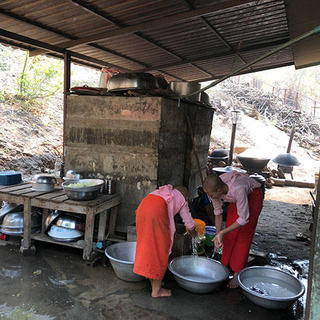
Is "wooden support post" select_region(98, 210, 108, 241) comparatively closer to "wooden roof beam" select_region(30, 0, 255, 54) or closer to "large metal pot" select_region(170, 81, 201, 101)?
"large metal pot" select_region(170, 81, 201, 101)

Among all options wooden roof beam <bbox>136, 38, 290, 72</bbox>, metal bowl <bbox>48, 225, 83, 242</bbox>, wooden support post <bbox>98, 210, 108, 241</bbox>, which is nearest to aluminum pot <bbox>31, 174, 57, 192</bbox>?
metal bowl <bbox>48, 225, 83, 242</bbox>

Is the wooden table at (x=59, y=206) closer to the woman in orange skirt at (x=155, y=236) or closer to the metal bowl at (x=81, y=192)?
the metal bowl at (x=81, y=192)

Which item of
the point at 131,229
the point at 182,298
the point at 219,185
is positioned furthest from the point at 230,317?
the point at 131,229

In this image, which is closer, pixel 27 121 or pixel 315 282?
pixel 315 282

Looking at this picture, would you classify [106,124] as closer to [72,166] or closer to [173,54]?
[72,166]

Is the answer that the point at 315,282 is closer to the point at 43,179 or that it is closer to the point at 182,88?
the point at 43,179

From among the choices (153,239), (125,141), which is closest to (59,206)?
(125,141)

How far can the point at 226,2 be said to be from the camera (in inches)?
184

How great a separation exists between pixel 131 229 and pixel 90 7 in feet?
11.3

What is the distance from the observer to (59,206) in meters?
4.15

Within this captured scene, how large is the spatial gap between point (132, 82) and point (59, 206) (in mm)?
2090

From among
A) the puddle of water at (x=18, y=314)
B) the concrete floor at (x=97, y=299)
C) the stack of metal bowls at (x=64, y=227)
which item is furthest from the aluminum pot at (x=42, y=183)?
the puddle of water at (x=18, y=314)

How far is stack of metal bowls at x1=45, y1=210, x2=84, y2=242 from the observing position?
167 inches

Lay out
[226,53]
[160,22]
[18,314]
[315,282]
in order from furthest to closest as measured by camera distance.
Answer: [226,53]
[160,22]
[18,314]
[315,282]
